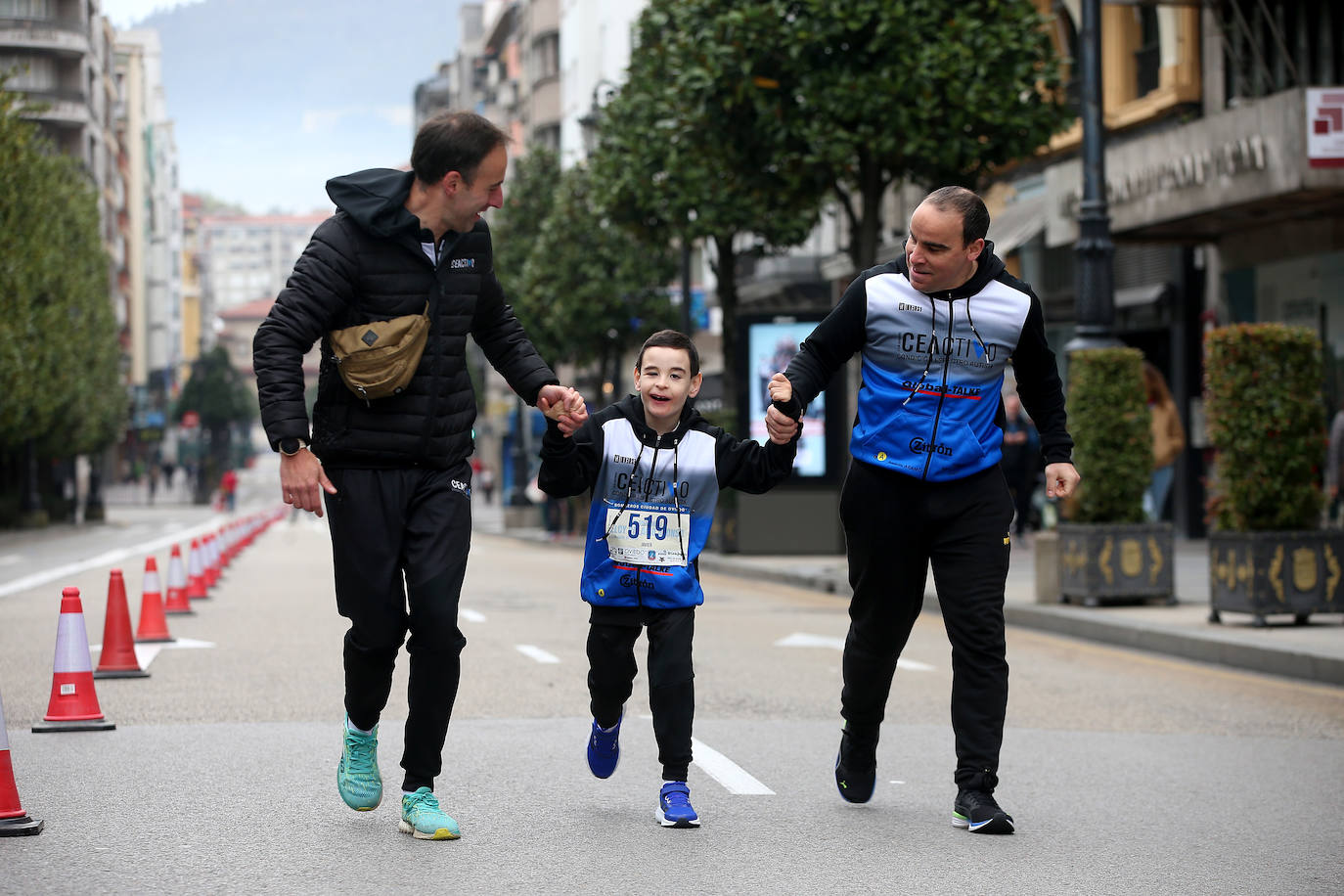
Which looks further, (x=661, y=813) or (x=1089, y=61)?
(x=1089, y=61)

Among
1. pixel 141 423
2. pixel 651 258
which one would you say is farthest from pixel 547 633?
pixel 141 423

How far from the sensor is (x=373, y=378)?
18.1 feet

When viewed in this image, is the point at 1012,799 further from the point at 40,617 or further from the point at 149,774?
the point at 40,617

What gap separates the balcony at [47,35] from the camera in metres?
77.0

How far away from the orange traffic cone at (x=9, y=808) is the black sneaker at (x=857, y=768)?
95.4 inches

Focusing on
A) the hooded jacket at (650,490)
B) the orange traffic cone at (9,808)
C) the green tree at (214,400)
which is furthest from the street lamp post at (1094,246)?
the green tree at (214,400)

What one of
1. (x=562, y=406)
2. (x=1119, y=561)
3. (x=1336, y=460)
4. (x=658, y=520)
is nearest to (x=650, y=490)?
(x=658, y=520)

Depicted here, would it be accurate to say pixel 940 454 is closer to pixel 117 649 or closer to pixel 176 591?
→ pixel 117 649

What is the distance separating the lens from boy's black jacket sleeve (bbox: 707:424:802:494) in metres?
5.96

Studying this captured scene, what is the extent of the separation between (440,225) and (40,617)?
417 inches

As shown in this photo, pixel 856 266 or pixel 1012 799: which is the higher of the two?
pixel 856 266

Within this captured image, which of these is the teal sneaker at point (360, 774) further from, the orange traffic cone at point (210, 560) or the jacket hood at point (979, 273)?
the orange traffic cone at point (210, 560)

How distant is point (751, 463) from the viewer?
6035mm

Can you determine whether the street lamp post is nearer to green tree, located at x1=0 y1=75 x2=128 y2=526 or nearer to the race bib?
the race bib
